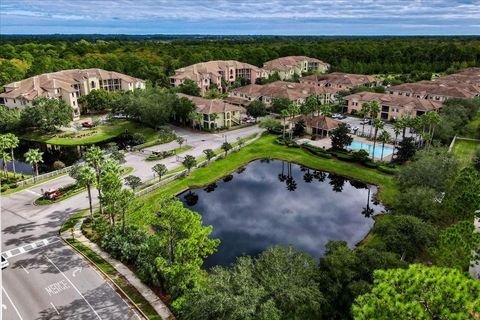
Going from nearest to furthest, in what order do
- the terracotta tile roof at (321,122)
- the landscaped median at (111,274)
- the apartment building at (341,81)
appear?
the landscaped median at (111,274), the terracotta tile roof at (321,122), the apartment building at (341,81)

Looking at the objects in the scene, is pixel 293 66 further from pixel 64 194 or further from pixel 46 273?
pixel 46 273

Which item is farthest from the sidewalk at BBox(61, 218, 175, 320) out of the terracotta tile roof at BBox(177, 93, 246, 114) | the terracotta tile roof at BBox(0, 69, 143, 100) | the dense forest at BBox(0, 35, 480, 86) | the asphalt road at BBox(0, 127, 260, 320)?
the dense forest at BBox(0, 35, 480, 86)

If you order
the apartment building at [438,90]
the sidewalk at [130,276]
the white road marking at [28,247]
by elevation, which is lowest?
the sidewalk at [130,276]

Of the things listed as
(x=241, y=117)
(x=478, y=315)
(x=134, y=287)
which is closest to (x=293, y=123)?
(x=241, y=117)

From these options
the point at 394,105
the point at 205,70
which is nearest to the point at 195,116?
the point at 205,70

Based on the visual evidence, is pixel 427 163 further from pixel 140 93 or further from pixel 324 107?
pixel 140 93

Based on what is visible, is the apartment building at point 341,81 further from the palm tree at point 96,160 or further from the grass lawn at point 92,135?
the palm tree at point 96,160

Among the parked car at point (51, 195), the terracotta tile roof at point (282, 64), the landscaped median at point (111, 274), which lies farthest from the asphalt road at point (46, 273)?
the terracotta tile roof at point (282, 64)
